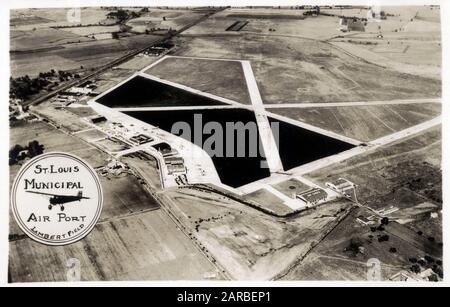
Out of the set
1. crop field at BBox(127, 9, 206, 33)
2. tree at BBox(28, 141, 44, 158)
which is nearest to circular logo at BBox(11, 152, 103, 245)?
tree at BBox(28, 141, 44, 158)

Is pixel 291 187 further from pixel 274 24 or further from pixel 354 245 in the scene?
pixel 274 24

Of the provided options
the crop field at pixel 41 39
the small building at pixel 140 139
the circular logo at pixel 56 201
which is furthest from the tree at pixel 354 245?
the crop field at pixel 41 39

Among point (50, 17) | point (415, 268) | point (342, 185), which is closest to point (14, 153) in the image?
point (50, 17)

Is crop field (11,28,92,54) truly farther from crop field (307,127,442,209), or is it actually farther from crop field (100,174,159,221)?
crop field (307,127,442,209)

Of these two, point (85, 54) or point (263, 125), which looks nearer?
point (263, 125)

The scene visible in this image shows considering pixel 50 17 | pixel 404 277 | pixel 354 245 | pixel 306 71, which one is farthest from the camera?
pixel 306 71
